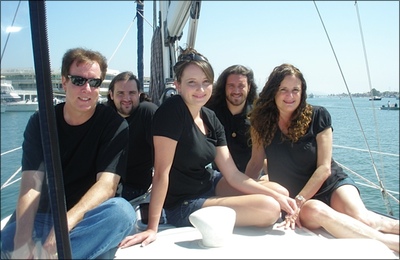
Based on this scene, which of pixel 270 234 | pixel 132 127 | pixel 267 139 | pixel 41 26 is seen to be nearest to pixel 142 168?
pixel 132 127

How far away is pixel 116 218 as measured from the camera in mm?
1606

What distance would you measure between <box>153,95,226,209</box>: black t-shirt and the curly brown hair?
1.26 ft

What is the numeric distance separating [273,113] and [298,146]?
0.96 ft

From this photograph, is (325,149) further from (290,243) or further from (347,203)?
→ (290,243)

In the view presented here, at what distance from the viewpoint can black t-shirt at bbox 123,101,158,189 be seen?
254 cm

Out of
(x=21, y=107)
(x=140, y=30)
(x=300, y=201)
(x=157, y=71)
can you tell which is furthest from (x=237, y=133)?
(x=140, y=30)

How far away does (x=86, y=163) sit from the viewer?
1.86 meters

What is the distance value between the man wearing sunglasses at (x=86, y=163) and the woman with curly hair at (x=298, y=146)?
95 centimetres

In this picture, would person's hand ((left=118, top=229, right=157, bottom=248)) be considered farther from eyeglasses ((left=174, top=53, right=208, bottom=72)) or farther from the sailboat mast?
the sailboat mast

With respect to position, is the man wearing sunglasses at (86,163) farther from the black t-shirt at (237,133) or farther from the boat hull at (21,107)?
the black t-shirt at (237,133)

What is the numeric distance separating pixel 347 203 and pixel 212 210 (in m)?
0.86

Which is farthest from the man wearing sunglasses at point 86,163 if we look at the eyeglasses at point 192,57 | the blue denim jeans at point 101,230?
the eyeglasses at point 192,57

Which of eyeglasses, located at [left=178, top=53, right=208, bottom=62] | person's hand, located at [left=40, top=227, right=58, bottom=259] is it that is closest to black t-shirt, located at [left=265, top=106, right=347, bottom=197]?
eyeglasses, located at [left=178, top=53, right=208, bottom=62]

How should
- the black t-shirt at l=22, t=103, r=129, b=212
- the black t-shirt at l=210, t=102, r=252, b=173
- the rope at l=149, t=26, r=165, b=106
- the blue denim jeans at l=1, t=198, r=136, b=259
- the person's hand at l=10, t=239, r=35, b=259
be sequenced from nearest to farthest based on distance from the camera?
1. the person's hand at l=10, t=239, r=35, b=259
2. the blue denim jeans at l=1, t=198, r=136, b=259
3. the black t-shirt at l=22, t=103, r=129, b=212
4. the black t-shirt at l=210, t=102, r=252, b=173
5. the rope at l=149, t=26, r=165, b=106
